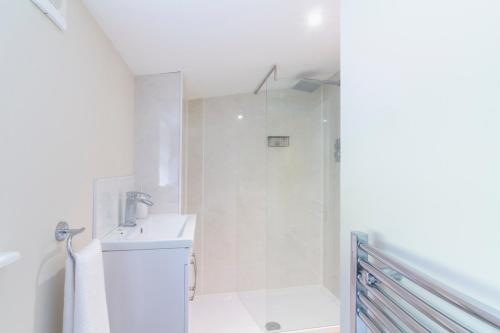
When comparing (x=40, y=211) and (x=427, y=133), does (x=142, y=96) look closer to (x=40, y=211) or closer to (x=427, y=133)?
(x=40, y=211)

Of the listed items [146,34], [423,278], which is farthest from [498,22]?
[146,34]

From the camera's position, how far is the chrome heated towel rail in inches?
17.4

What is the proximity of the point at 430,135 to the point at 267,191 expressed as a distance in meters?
2.27

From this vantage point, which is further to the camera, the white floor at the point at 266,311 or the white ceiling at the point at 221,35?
the white floor at the point at 266,311

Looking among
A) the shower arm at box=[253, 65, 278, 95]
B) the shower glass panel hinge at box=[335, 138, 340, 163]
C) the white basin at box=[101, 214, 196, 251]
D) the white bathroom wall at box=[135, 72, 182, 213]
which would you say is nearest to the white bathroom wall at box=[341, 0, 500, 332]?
the white basin at box=[101, 214, 196, 251]

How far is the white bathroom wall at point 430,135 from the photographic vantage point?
432mm

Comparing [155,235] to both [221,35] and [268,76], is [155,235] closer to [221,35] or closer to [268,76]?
[221,35]

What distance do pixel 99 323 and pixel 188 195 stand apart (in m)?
1.75

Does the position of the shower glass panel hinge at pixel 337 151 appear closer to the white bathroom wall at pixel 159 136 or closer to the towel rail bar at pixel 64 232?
the white bathroom wall at pixel 159 136

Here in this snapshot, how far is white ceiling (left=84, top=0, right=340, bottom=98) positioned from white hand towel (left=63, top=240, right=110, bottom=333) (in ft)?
3.71

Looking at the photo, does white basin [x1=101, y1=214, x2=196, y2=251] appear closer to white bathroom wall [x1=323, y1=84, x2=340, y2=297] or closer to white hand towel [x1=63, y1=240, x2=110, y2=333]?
white hand towel [x1=63, y1=240, x2=110, y2=333]

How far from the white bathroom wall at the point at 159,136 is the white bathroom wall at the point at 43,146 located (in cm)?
67

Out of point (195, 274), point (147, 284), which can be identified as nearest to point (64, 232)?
point (147, 284)

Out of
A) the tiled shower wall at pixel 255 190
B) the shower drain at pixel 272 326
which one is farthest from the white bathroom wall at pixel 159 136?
the shower drain at pixel 272 326
